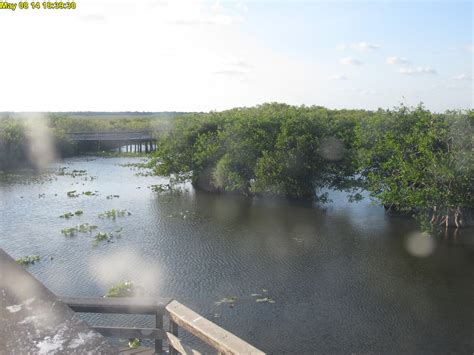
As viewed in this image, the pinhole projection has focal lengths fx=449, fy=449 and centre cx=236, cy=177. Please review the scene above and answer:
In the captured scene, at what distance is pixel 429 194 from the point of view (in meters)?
26.6

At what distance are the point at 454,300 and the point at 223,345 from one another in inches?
650

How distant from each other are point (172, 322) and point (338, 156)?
32.4 metres

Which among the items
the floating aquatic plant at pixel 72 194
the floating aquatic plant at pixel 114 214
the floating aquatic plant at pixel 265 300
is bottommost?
the floating aquatic plant at pixel 265 300

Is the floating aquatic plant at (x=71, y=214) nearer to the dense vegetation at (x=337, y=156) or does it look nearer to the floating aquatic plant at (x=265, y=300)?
the dense vegetation at (x=337, y=156)

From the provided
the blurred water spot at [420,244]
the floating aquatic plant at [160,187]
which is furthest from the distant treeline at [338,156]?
the floating aquatic plant at [160,187]

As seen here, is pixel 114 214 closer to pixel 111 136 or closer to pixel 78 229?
pixel 78 229

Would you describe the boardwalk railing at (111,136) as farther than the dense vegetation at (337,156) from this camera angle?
Yes

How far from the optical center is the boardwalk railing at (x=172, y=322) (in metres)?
5.13

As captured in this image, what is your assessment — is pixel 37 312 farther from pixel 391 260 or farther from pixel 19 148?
pixel 19 148

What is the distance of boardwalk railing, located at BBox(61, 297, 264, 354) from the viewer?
5133 millimetres

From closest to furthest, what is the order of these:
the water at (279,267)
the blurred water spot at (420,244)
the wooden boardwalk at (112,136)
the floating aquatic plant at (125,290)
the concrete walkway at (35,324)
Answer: the concrete walkway at (35,324)
the water at (279,267)
the floating aquatic plant at (125,290)
the blurred water spot at (420,244)
the wooden boardwalk at (112,136)

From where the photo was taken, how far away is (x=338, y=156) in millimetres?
36969

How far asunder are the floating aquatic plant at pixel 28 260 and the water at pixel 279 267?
569 millimetres

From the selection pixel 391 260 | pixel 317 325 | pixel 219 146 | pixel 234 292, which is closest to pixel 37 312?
pixel 317 325
